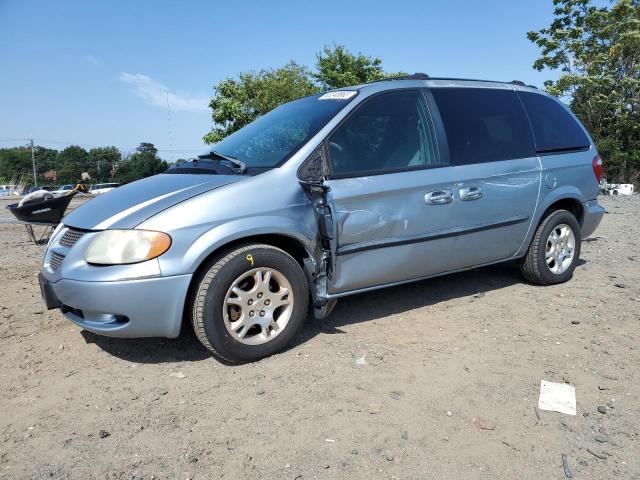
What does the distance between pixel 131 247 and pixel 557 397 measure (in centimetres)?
258

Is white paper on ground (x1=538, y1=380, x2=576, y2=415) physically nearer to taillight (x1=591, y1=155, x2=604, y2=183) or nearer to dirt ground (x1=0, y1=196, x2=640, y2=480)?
dirt ground (x1=0, y1=196, x2=640, y2=480)

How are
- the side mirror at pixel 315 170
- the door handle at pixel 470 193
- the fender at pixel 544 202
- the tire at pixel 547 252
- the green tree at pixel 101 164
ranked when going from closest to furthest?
the side mirror at pixel 315 170, the door handle at pixel 470 193, the fender at pixel 544 202, the tire at pixel 547 252, the green tree at pixel 101 164

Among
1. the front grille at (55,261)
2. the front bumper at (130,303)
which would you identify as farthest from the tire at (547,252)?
the front grille at (55,261)

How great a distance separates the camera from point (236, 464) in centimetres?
230

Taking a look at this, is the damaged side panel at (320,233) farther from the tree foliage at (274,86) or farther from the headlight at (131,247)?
the tree foliage at (274,86)

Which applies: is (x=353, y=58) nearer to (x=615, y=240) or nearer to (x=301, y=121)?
(x=615, y=240)

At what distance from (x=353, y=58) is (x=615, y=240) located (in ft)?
63.1

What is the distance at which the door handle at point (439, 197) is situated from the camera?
391 centimetres

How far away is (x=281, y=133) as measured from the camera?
13.0ft

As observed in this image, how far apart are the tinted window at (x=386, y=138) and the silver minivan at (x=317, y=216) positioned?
0.01 metres

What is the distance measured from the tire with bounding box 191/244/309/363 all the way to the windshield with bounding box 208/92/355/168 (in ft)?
2.35

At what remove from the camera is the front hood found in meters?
3.11

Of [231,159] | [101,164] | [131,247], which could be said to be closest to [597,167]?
[231,159]

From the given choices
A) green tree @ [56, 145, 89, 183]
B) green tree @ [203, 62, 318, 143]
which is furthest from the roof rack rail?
green tree @ [56, 145, 89, 183]
